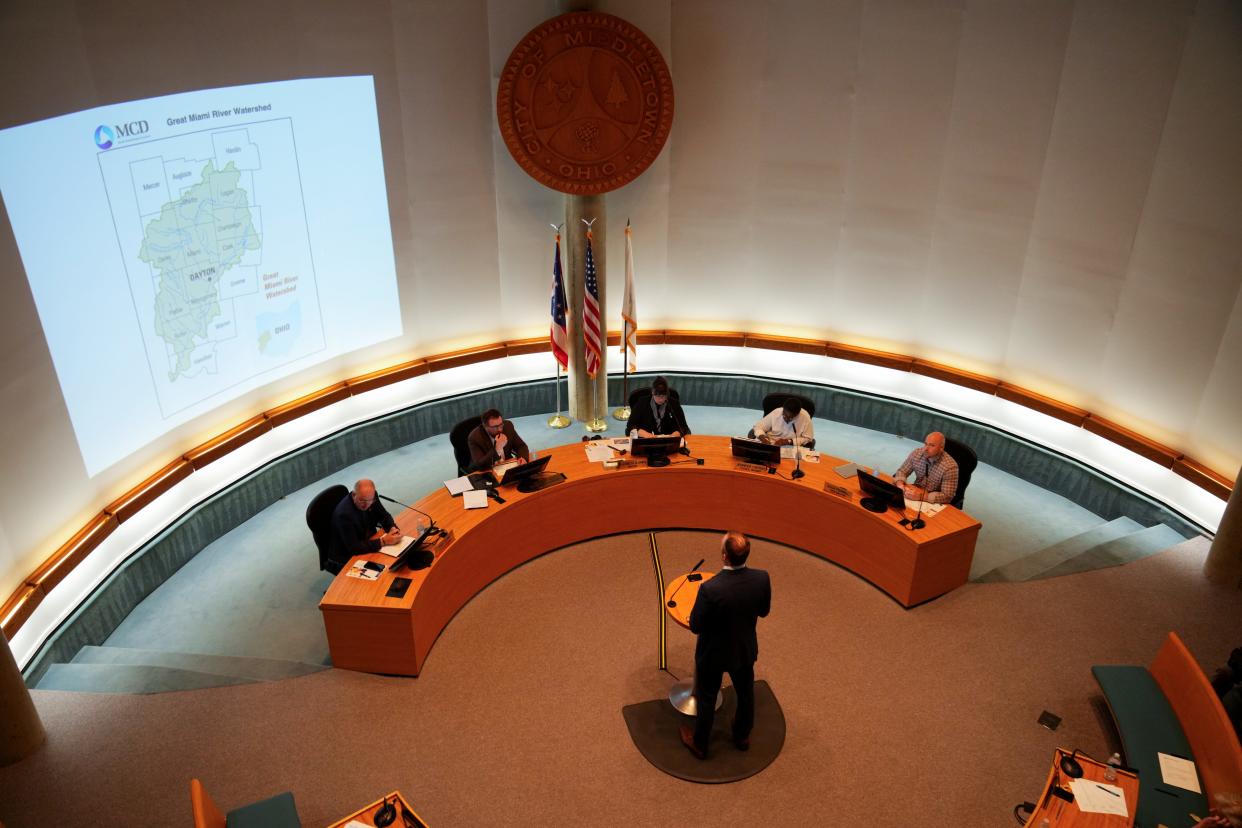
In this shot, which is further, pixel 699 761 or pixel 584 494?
pixel 584 494

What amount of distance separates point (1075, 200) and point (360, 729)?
743 cm

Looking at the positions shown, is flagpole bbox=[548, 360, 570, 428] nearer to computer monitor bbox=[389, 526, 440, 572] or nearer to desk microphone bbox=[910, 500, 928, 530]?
computer monitor bbox=[389, 526, 440, 572]

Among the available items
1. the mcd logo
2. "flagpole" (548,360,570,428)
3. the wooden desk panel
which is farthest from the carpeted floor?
the mcd logo

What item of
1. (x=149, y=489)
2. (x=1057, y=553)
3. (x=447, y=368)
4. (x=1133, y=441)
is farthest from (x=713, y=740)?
(x=447, y=368)

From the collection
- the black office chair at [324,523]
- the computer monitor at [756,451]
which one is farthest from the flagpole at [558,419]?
the black office chair at [324,523]

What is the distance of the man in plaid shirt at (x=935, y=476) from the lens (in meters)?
6.74

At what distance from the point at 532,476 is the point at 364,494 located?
4.85 ft

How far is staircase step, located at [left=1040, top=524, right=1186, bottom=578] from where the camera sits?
6895mm

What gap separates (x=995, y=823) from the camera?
4883 millimetres

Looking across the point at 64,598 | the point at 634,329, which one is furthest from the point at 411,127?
the point at 64,598

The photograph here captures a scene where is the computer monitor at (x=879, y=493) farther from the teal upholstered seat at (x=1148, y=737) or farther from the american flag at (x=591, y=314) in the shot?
the american flag at (x=591, y=314)

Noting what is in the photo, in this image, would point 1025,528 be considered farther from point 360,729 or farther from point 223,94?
point 223,94

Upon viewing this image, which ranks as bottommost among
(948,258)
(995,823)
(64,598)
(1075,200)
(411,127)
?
(995,823)

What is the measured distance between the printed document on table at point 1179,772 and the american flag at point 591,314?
5898 millimetres
